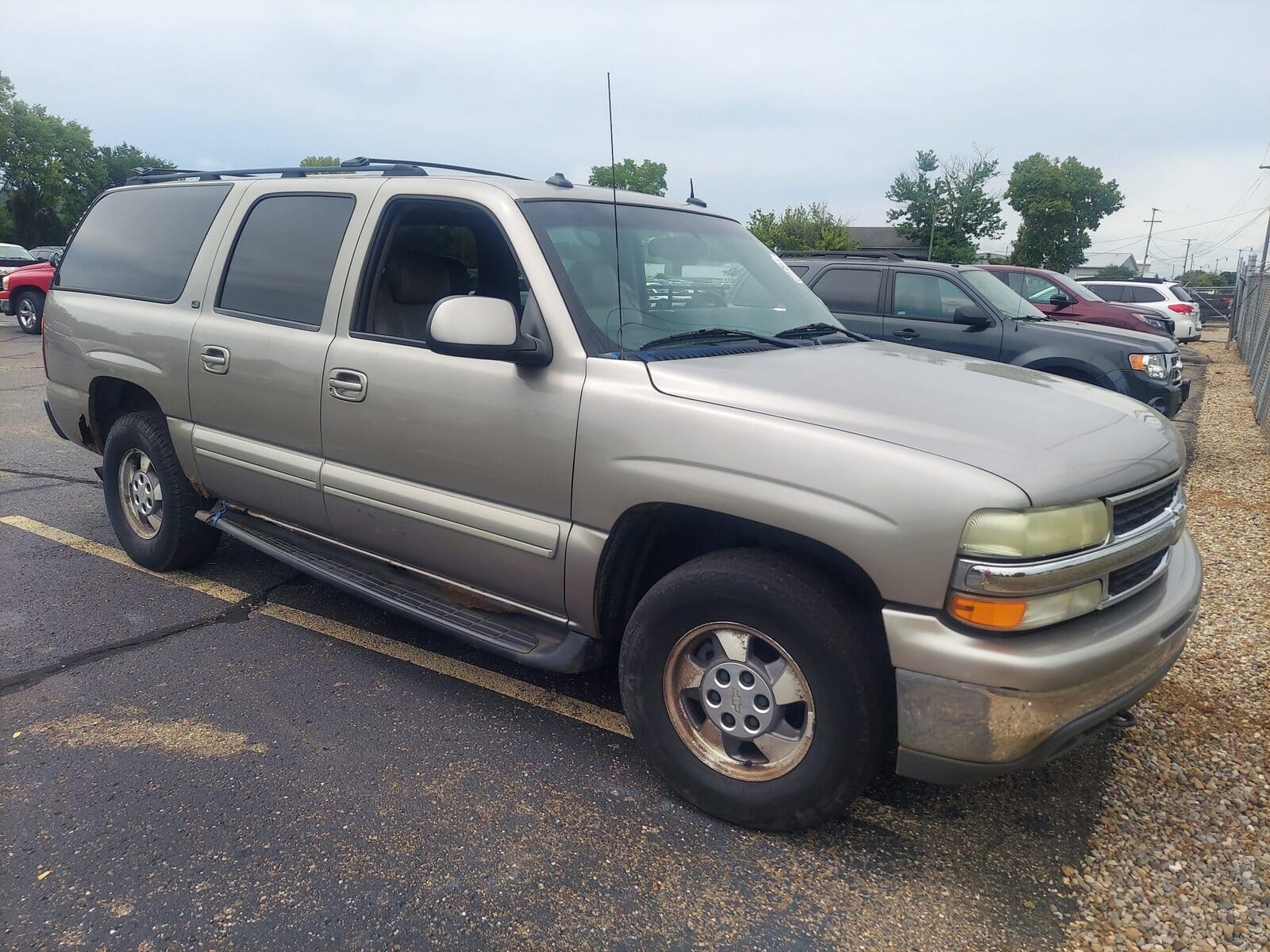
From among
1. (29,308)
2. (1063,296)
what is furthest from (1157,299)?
(29,308)

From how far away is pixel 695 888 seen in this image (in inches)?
97.3

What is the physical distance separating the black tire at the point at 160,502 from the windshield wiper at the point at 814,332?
9.83 ft

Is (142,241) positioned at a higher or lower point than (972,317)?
higher

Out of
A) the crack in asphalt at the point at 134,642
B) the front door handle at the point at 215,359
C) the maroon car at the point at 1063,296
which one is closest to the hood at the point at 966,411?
the front door handle at the point at 215,359

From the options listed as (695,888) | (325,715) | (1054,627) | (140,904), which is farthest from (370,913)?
(1054,627)

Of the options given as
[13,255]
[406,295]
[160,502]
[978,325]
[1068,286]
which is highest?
[406,295]

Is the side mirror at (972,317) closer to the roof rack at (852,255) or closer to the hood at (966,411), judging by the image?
the roof rack at (852,255)

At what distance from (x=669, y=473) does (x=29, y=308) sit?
19724 mm

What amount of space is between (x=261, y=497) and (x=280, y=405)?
0.51 metres

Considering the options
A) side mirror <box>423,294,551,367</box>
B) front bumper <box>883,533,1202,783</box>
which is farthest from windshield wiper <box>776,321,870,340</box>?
front bumper <box>883,533,1202,783</box>

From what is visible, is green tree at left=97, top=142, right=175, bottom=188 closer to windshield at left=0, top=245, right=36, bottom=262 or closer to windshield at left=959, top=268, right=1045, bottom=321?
windshield at left=0, top=245, right=36, bottom=262

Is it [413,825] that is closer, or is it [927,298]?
[413,825]

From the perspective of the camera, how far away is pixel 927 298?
8.59m

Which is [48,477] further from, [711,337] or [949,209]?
[949,209]
